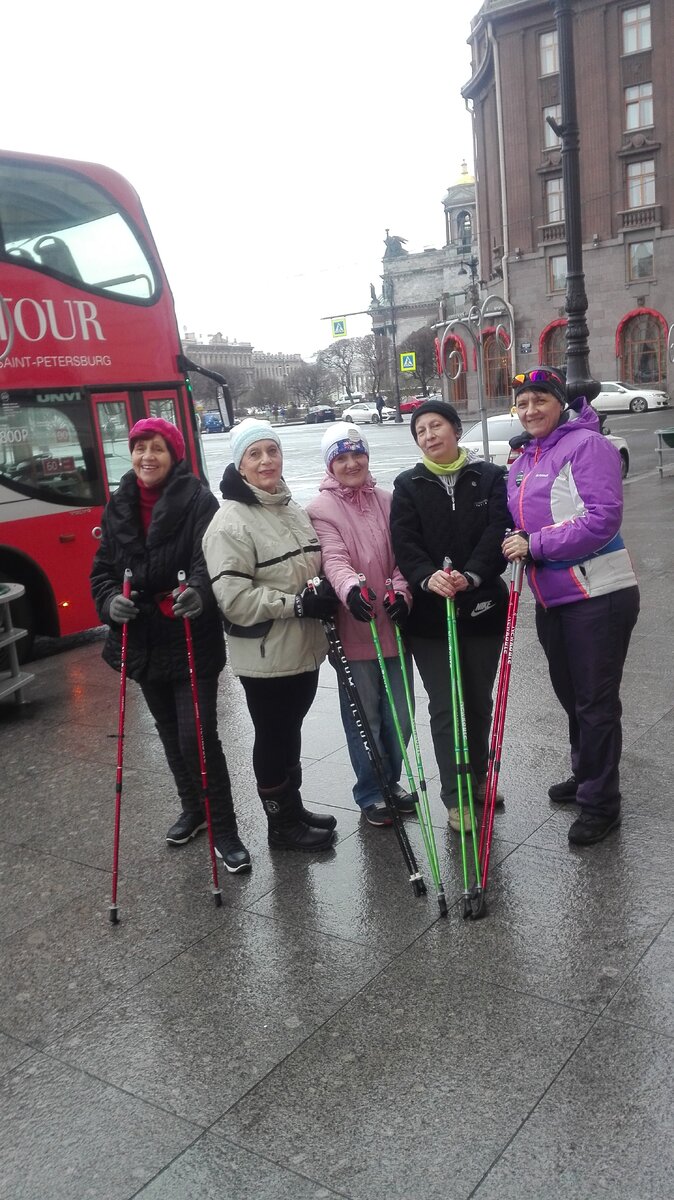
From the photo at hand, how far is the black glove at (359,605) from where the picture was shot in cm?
403

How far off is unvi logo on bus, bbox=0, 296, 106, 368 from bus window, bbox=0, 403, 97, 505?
0.44 metres

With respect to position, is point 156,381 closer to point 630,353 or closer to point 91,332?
point 91,332

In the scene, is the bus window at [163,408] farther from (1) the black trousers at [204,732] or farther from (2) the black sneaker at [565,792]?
(2) the black sneaker at [565,792]

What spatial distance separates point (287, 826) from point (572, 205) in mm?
10048

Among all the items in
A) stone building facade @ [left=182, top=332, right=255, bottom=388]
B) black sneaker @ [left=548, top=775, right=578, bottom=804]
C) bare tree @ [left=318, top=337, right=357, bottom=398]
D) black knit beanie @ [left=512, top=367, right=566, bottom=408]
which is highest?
stone building facade @ [left=182, top=332, right=255, bottom=388]

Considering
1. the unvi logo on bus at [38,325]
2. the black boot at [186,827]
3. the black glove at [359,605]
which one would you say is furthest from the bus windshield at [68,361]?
the black glove at [359,605]

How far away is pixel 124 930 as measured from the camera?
3918mm

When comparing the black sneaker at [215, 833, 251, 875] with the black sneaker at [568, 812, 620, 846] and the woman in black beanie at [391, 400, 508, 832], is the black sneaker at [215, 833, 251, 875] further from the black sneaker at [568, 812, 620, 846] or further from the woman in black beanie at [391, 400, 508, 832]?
the black sneaker at [568, 812, 620, 846]

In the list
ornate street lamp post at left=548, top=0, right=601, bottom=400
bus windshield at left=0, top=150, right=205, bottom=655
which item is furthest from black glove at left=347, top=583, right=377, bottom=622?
ornate street lamp post at left=548, top=0, right=601, bottom=400

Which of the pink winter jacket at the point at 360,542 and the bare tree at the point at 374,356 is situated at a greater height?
the bare tree at the point at 374,356

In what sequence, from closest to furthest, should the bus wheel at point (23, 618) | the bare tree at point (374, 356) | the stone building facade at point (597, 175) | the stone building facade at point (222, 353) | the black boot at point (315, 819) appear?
1. the black boot at point (315, 819)
2. the bus wheel at point (23, 618)
3. the stone building facade at point (597, 175)
4. the bare tree at point (374, 356)
5. the stone building facade at point (222, 353)

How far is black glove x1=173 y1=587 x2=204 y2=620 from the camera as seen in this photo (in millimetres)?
4027

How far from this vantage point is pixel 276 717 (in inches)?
171

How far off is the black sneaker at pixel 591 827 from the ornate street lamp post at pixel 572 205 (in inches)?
324
